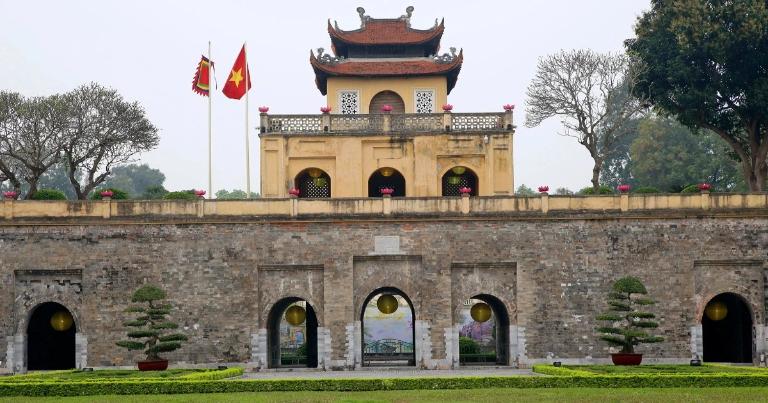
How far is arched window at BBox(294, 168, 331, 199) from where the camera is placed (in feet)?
127

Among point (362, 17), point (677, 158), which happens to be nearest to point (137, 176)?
point (677, 158)

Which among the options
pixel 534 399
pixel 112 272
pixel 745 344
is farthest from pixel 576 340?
pixel 112 272

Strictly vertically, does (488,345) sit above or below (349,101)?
below

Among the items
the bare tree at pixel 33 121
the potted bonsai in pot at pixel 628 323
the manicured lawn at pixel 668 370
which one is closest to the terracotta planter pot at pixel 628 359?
the potted bonsai in pot at pixel 628 323

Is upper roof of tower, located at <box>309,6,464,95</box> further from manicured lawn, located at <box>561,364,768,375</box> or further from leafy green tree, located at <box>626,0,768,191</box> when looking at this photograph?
manicured lawn, located at <box>561,364,768,375</box>

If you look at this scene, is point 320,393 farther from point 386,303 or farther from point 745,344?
point 745,344

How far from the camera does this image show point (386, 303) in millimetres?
34969

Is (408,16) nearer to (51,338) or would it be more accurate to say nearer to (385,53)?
(385,53)

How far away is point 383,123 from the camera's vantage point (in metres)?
38.4

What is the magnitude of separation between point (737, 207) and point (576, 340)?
21.4ft

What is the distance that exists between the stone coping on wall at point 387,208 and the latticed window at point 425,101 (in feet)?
27.4

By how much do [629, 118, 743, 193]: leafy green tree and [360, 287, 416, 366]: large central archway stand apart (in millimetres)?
18963

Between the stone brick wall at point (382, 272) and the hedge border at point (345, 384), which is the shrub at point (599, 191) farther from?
the hedge border at point (345, 384)

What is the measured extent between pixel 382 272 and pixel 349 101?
9.99 m
